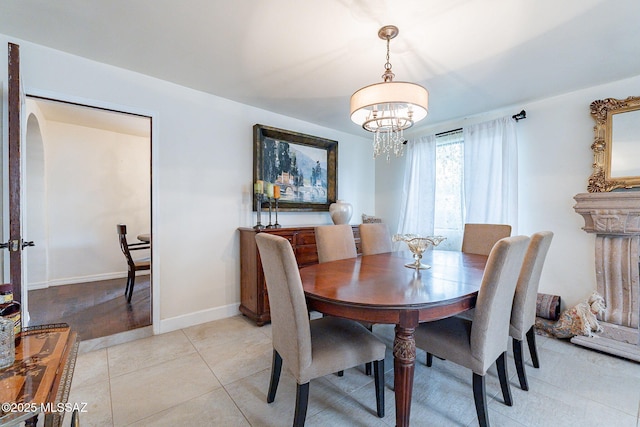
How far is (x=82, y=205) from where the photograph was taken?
4.16m

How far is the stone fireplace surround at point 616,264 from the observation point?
2250mm

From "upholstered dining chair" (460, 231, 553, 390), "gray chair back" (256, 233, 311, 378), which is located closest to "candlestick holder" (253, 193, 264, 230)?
"gray chair back" (256, 233, 311, 378)

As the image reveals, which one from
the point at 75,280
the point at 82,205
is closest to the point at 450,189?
the point at 82,205

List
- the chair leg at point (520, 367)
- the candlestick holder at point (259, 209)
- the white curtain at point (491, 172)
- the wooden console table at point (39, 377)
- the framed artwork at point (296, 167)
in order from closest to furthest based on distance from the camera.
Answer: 1. the wooden console table at point (39, 377)
2. the chair leg at point (520, 367)
3. the candlestick holder at point (259, 209)
4. the white curtain at point (491, 172)
5. the framed artwork at point (296, 167)

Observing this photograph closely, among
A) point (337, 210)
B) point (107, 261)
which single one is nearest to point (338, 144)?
point (337, 210)

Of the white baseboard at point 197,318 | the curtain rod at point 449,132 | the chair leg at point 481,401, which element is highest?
the curtain rod at point 449,132

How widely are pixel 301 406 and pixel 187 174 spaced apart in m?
2.30

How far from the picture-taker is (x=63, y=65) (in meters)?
2.15

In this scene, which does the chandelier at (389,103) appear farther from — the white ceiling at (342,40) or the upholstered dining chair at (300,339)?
the upholstered dining chair at (300,339)

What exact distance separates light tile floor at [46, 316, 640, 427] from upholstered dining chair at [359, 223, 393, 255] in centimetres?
101

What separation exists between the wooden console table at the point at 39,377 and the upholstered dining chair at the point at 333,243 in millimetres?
1639

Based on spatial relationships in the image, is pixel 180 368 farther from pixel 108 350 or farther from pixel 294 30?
pixel 294 30

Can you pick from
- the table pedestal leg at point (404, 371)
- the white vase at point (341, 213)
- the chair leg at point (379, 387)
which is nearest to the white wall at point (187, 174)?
the white vase at point (341, 213)

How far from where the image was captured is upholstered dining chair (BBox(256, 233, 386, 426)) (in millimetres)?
1305
